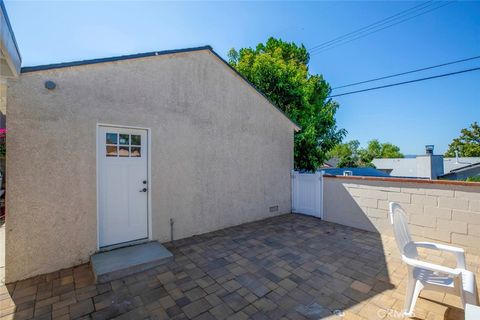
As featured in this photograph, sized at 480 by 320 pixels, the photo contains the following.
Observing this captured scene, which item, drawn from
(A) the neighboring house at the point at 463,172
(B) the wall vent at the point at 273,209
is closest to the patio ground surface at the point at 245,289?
(B) the wall vent at the point at 273,209

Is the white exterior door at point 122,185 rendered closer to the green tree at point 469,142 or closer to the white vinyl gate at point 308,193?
the white vinyl gate at point 308,193

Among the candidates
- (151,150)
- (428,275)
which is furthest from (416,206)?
(151,150)

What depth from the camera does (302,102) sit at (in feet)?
35.6

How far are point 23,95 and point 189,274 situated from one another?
397cm

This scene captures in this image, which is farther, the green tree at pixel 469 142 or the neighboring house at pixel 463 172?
the green tree at pixel 469 142

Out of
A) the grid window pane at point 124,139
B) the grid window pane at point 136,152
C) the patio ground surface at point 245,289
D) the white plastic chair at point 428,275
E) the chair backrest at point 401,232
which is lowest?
the patio ground surface at point 245,289

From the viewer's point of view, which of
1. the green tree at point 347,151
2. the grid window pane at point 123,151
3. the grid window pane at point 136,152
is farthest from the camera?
the green tree at point 347,151

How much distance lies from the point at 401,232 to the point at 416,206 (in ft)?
10.3

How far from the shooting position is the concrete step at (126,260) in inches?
134

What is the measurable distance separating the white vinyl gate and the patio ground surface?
2425 millimetres

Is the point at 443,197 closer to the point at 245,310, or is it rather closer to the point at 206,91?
the point at 245,310

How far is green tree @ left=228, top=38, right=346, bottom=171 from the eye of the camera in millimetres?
10242

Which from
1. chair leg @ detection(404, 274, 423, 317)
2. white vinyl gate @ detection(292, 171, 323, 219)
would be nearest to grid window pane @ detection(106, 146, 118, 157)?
chair leg @ detection(404, 274, 423, 317)

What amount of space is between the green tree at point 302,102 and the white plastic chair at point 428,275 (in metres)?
7.24
